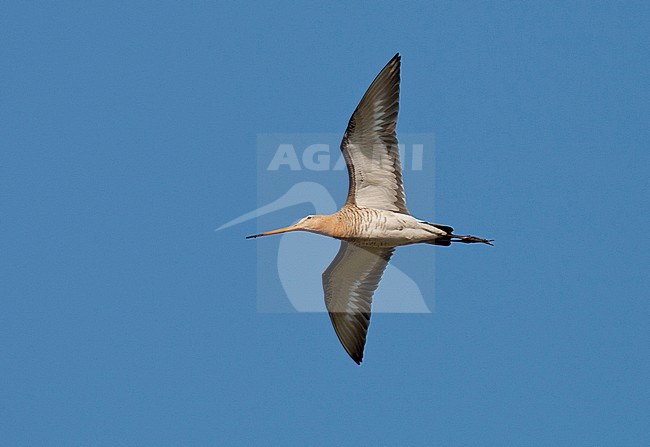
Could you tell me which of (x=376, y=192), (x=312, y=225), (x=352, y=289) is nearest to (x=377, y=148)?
(x=376, y=192)

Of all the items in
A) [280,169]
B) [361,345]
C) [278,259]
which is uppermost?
[280,169]

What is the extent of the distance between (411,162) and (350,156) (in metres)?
1.16

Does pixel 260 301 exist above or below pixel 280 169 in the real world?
below

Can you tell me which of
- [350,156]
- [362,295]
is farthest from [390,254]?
[350,156]

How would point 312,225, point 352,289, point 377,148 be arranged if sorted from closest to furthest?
point 377,148
point 312,225
point 352,289

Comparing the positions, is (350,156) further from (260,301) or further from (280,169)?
(260,301)

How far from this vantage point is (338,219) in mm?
16297

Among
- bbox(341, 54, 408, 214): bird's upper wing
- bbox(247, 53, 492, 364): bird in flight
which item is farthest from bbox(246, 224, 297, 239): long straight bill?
bbox(341, 54, 408, 214): bird's upper wing

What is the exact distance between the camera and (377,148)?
16203 millimetres

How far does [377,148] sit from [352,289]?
7.95ft

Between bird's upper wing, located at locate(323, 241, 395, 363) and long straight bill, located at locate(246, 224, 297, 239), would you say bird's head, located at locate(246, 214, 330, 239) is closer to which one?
long straight bill, located at locate(246, 224, 297, 239)

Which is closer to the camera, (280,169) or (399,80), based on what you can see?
(399,80)

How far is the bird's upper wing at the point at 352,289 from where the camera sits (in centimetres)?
1741

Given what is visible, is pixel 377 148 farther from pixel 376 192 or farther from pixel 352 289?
pixel 352 289
